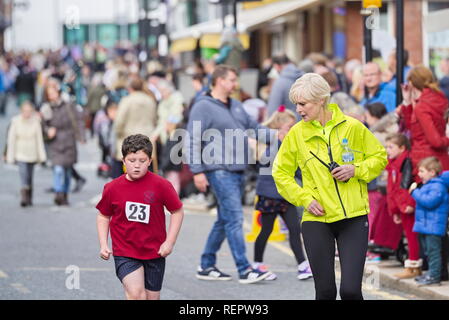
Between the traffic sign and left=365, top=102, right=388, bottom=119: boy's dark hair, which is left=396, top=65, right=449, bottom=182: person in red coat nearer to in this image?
left=365, top=102, right=388, bottom=119: boy's dark hair

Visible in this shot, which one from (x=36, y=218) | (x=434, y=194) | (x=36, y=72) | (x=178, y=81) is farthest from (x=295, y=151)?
(x=36, y=72)

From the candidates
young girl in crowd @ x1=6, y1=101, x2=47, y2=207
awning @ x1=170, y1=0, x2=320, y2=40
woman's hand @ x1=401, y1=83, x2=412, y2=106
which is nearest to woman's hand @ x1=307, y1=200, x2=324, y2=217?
woman's hand @ x1=401, y1=83, x2=412, y2=106

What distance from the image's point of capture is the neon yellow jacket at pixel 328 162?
7887 millimetres

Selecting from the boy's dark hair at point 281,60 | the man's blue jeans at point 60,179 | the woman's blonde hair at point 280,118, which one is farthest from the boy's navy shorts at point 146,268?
the man's blue jeans at point 60,179

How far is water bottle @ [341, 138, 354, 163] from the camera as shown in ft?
25.9

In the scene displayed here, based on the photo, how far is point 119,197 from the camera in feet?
26.3

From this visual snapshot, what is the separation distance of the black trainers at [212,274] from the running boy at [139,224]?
11.6 ft

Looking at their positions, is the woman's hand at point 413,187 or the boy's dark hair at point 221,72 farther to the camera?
the boy's dark hair at point 221,72

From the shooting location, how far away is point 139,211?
7980 millimetres

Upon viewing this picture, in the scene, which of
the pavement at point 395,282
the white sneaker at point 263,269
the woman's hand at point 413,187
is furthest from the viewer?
the white sneaker at point 263,269

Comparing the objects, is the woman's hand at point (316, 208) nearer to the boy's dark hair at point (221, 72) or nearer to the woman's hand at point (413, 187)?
the woman's hand at point (413, 187)

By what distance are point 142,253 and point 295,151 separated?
115cm

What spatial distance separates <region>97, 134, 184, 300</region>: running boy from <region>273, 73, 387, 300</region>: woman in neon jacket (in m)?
0.80
